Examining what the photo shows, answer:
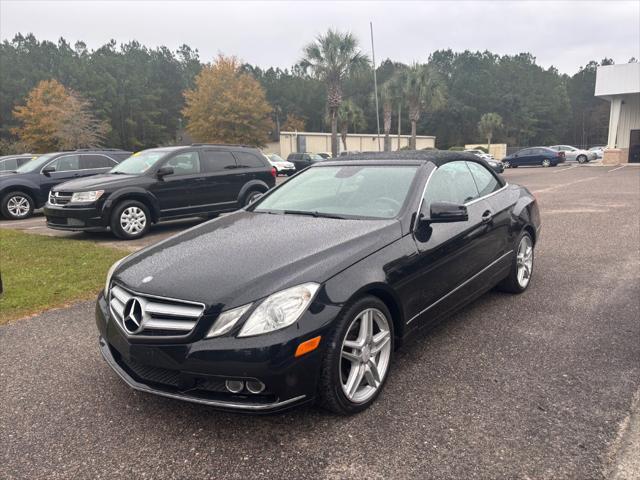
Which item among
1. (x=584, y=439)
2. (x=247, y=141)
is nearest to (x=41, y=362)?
(x=584, y=439)

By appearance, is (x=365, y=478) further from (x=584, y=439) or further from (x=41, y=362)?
(x=41, y=362)

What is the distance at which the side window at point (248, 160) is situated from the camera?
33.5 ft

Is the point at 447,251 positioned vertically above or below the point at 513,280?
above

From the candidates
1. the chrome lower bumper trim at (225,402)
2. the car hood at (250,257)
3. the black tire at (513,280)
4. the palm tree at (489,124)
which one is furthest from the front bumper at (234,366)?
the palm tree at (489,124)

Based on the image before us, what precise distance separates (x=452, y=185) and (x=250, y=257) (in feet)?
6.77

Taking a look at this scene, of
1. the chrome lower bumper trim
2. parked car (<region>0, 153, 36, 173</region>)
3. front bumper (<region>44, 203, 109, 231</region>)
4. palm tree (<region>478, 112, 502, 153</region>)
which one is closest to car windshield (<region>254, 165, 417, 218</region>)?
the chrome lower bumper trim

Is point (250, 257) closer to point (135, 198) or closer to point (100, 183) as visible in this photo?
point (135, 198)

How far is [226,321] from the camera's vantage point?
2.51 metres

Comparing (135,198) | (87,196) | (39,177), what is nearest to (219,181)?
(135,198)

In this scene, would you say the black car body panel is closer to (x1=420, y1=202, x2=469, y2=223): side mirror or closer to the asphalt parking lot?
the asphalt parking lot

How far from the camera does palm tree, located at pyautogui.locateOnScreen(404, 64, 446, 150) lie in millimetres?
41875

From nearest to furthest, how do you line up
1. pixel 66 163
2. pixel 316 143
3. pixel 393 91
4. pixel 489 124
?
pixel 66 163
pixel 393 91
pixel 316 143
pixel 489 124

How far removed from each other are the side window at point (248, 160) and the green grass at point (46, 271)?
3.38 m

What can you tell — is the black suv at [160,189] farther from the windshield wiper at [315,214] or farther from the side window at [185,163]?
the windshield wiper at [315,214]
